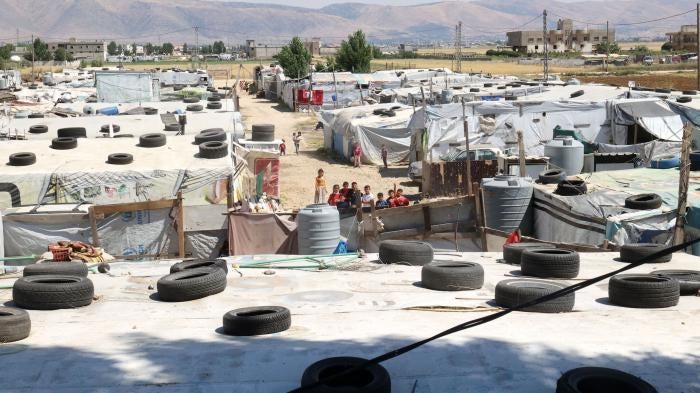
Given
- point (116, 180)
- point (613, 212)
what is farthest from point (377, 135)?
point (613, 212)

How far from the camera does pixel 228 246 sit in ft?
56.0

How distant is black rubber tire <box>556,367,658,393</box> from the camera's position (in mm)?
6969

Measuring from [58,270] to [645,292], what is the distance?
765 cm

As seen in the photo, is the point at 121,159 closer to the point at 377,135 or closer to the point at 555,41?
the point at 377,135

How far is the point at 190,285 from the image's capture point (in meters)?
10.9

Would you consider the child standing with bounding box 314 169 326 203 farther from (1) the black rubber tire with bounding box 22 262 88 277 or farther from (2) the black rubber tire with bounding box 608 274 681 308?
(2) the black rubber tire with bounding box 608 274 681 308

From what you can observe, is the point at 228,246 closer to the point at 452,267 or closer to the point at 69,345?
the point at 452,267

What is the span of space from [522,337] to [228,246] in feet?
29.8

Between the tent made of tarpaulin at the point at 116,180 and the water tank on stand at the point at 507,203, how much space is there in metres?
5.50

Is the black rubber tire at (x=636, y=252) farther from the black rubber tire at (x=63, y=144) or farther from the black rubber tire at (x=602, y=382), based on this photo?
the black rubber tire at (x=63, y=144)

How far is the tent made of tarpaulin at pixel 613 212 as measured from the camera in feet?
50.1

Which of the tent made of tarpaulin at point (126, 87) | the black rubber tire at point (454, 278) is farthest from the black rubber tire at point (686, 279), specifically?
the tent made of tarpaulin at point (126, 87)

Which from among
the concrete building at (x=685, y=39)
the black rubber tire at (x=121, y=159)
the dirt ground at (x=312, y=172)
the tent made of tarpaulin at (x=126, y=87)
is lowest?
the dirt ground at (x=312, y=172)

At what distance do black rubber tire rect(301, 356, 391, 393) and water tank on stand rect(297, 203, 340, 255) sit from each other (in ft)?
28.0
